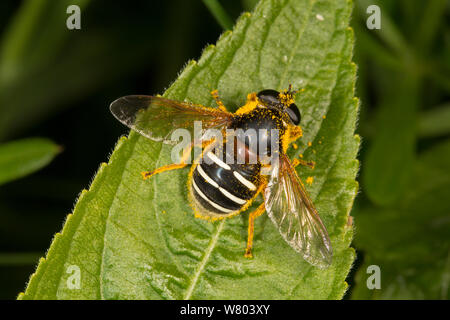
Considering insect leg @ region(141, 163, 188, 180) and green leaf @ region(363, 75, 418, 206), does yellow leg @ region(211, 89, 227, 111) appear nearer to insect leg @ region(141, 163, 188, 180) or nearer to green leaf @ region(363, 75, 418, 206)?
insect leg @ region(141, 163, 188, 180)

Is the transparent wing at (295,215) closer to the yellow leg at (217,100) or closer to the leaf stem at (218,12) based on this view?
the yellow leg at (217,100)

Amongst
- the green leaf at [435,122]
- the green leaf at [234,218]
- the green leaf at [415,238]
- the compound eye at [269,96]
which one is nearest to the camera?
the green leaf at [234,218]

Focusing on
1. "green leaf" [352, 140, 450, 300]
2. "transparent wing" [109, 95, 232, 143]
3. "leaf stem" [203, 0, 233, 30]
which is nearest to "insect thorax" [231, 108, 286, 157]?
"transparent wing" [109, 95, 232, 143]

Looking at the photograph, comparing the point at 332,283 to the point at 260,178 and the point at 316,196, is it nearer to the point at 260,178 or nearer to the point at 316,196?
the point at 316,196

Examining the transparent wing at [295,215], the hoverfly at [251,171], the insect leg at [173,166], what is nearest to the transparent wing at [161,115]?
the hoverfly at [251,171]

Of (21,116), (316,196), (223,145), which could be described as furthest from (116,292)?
(21,116)
